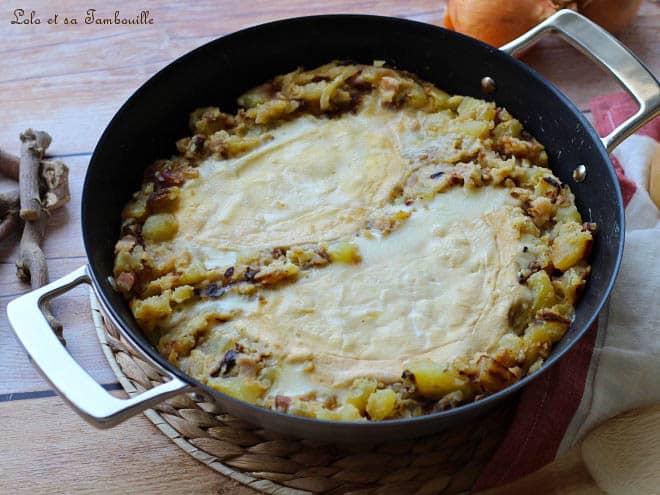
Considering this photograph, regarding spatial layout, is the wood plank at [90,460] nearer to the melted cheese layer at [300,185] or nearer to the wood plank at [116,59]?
the melted cheese layer at [300,185]

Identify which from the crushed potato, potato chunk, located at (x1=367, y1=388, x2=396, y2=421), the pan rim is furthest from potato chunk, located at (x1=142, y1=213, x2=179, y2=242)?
potato chunk, located at (x1=367, y1=388, x2=396, y2=421)

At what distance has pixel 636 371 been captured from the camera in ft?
7.77

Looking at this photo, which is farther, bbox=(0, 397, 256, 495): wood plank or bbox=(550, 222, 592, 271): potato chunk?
bbox=(550, 222, 592, 271): potato chunk

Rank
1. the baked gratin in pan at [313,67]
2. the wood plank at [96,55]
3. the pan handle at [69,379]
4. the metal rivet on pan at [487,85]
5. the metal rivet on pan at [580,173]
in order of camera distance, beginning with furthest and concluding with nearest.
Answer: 1. the wood plank at [96,55]
2. the metal rivet on pan at [487,85]
3. the metal rivet on pan at [580,173]
4. the baked gratin in pan at [313,67]
5. the pan handle at [69,379]

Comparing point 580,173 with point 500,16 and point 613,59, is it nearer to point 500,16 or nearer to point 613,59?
point 613,59

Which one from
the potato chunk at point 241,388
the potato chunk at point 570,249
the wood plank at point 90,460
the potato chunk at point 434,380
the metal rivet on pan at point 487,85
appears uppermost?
the metal rivet on pan at point 487,85

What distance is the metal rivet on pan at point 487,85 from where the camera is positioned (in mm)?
2996

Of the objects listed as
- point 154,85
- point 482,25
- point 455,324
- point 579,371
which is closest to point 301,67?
point 154,85

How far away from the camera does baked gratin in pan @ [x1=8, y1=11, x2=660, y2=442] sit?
195 centimetres

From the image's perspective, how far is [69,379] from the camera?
6.19ft

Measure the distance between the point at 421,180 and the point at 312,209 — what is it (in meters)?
0.43

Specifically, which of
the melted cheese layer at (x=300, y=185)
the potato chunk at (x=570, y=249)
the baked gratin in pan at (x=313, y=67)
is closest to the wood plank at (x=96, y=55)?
the baked gratin in pan at (x=313, y=67)

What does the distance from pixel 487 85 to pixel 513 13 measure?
24.4 inches

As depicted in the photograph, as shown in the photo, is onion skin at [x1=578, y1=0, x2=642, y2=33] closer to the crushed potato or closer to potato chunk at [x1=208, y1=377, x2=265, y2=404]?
the crushed potato
